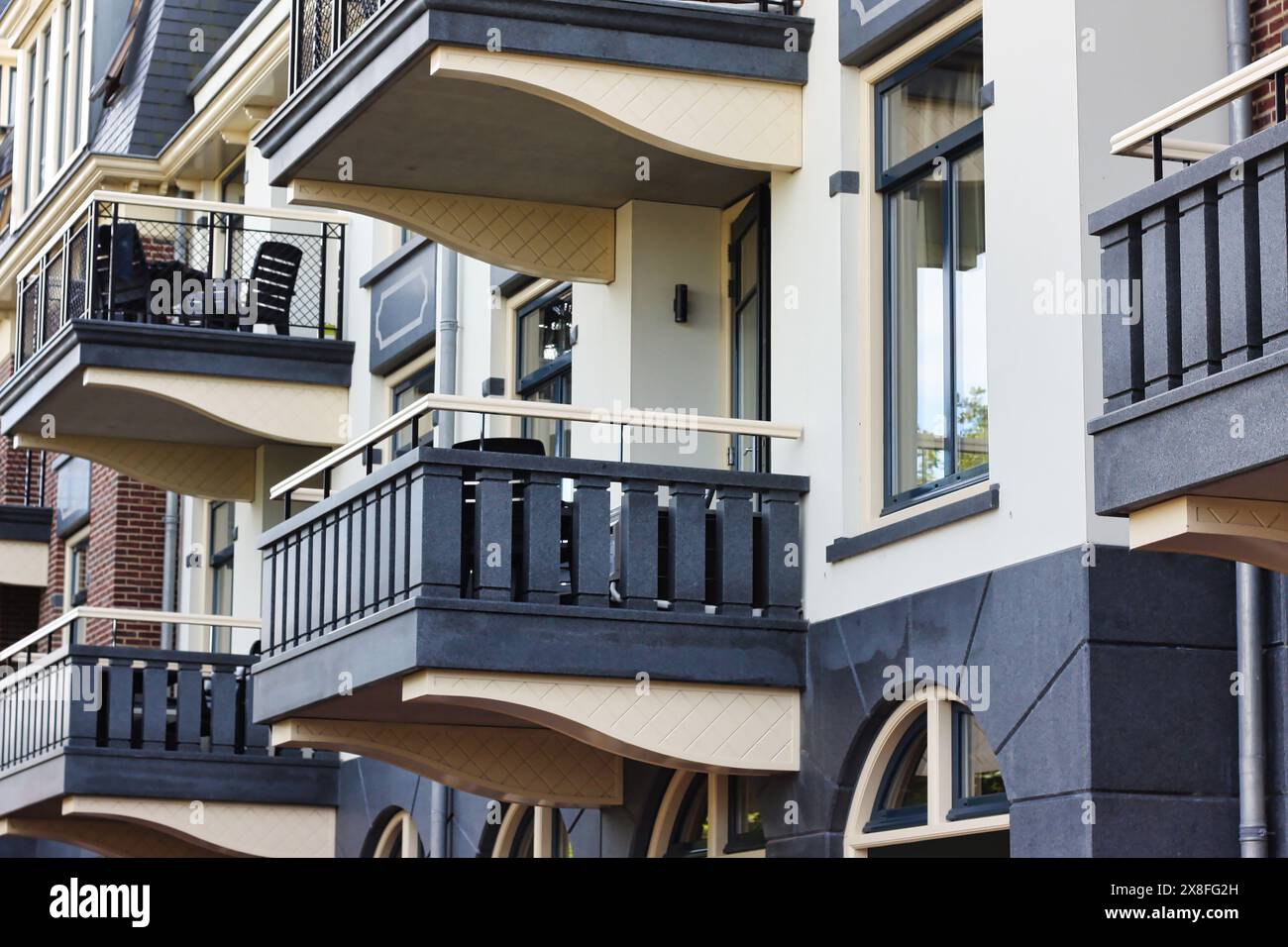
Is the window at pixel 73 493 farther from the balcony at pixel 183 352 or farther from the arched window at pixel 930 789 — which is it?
the arched window at pixel 930 789

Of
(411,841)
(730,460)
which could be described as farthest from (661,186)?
(411,841)

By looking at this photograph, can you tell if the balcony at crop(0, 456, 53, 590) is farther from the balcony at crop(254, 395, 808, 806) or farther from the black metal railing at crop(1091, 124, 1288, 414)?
the black metal railing at crop(1091, 124, 1288, 414)

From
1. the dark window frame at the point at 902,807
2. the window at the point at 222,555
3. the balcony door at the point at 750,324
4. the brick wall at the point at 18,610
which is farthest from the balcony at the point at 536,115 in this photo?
the brick wall at the point at 18,610

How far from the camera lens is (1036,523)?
9.48m

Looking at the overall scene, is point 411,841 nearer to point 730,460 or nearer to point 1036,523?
point 730,460

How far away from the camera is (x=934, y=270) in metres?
10.9

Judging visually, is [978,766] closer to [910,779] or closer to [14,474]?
[910,779]

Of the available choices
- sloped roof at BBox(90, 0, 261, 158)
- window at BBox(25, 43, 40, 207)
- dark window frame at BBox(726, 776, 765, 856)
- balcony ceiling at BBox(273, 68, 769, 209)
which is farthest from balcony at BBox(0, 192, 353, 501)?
dark window frame at BBox(726, 776, 765, 856)

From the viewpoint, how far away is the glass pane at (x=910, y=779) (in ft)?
34.7

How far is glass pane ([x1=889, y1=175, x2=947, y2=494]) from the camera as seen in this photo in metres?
10.8

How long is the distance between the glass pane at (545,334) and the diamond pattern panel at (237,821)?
444cm

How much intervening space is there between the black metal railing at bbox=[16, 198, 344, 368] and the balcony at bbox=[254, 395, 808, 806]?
6.49 metres

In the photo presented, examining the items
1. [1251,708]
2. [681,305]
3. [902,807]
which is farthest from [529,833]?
[1251,708]

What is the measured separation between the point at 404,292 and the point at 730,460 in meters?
5.83
